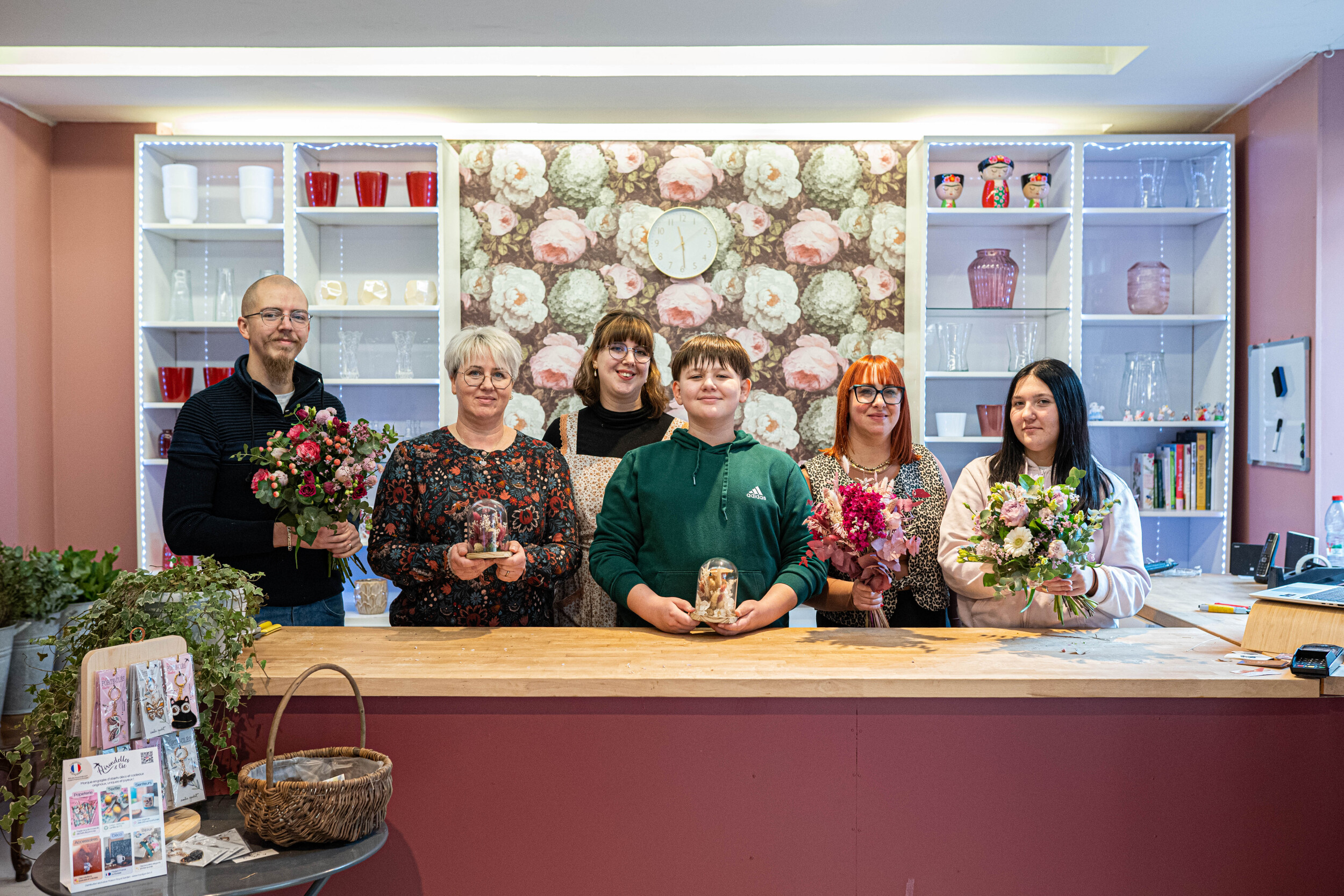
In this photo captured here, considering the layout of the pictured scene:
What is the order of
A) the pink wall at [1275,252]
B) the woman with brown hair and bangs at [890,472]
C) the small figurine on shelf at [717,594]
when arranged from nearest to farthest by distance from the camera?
1. the small figurine on shelf at [717,594]
2. the woman with brown hair and bangs at [890,472]
3. the pink wall at [1275,252]

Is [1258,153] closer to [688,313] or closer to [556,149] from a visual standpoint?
[688,313]

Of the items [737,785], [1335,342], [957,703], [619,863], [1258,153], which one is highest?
[1258,153]

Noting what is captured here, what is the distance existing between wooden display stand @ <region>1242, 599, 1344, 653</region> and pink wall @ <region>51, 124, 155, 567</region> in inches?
180

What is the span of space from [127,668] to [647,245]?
10.9 feet

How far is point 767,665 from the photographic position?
170 cm

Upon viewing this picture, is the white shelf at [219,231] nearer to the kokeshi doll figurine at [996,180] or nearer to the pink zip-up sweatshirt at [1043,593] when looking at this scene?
the kokeshi doll figurine at [996,180]

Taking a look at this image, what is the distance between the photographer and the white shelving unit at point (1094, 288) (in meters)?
4.04

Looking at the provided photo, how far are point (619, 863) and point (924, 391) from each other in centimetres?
298

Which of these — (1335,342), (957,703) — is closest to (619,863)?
(957,703)

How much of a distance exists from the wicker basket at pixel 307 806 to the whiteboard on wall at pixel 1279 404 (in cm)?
357

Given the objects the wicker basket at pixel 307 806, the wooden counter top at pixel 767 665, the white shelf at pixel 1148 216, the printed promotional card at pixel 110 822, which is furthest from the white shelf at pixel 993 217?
the printed promotional card at pixel 110 822

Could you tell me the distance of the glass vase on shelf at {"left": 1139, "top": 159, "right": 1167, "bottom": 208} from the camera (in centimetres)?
412

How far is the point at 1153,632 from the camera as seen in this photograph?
2031 mm

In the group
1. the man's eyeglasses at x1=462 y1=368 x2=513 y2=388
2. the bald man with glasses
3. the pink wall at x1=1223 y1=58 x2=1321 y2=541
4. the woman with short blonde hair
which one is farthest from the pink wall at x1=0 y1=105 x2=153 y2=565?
the pink wall at x1=1223 y1=58 x2=1321 y2=541
